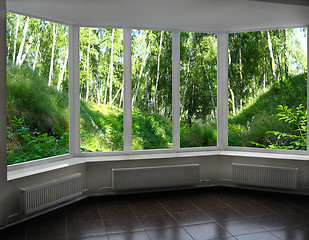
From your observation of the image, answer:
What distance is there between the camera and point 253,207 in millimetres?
4449

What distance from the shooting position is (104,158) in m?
5.09

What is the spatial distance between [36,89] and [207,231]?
306cm

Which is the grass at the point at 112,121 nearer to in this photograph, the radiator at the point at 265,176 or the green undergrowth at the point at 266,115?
the green undergrowth at the point at 266,115

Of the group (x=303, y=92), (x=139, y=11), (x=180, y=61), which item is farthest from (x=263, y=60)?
(x=139, y=11)

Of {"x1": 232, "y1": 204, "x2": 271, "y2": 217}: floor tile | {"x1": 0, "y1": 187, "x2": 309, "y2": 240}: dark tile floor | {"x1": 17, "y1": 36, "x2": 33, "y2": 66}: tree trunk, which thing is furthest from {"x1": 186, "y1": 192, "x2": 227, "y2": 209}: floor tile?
{"x1": 17, "y1": 36, "x2": 33, "y2": 66}: tree trunk

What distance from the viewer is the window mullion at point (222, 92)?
579cm

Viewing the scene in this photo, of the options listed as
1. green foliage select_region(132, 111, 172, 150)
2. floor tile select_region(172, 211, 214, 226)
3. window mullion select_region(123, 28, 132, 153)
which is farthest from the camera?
green foliage select_region(132, 111, 172, 150)

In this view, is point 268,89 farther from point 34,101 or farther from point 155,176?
point 34,101

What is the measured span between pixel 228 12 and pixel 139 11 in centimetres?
123

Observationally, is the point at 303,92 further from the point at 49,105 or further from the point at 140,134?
the point at 49,105

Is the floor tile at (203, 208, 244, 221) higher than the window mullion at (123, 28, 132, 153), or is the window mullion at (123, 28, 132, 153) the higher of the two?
the window mullion at (123, 28, 132, 153)

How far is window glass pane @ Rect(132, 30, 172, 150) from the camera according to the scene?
543 centimetres

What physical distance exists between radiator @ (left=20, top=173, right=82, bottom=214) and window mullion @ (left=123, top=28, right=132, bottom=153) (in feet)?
3.60

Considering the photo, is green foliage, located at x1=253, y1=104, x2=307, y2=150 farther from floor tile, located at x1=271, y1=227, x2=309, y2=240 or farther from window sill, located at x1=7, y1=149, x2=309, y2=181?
floor tile, located at x1=271, y1=227, x2=309, y2=240
